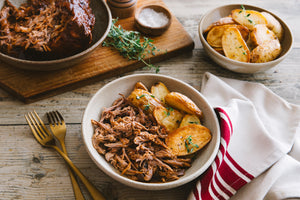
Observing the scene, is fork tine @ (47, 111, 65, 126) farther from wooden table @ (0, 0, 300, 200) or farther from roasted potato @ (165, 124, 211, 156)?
roasted potato @ (165, 124, 211, 156)

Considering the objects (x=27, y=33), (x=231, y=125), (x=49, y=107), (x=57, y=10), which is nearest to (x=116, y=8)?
(x=57, y=10)

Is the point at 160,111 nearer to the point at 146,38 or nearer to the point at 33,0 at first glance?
the point at 146,38

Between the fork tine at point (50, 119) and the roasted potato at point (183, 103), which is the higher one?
the roasted potato at point (183, 103)

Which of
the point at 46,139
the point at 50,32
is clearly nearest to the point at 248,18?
the point at 50,32

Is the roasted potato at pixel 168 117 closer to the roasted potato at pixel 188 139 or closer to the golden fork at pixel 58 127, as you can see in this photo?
the roasted potato at pixel 188 139

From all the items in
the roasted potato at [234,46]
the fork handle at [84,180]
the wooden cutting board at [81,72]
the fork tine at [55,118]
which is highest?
the roasted potato at [234,46]

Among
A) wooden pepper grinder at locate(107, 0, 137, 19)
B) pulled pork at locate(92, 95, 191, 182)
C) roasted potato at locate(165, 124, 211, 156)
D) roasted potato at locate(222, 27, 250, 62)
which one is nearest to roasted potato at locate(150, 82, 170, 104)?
pulled pork at locate(92, 95, 191, 182)

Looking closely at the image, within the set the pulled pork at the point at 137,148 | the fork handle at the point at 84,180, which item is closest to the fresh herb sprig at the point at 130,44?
the pulled pork at the point at 137,148
